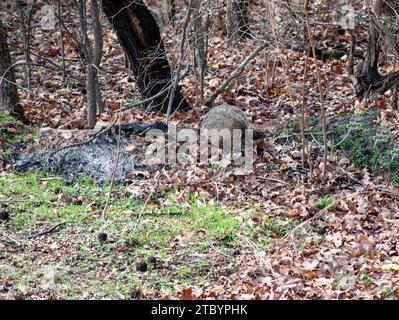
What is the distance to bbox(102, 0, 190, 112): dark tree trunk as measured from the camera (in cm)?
1005

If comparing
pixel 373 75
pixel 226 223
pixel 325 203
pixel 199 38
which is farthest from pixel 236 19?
pixel 226 223

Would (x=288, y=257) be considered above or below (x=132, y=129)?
below

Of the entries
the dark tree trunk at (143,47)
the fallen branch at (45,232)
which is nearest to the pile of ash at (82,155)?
the dark tree trunk at (143,47)

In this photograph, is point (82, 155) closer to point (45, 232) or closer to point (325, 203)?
point (45, 232)

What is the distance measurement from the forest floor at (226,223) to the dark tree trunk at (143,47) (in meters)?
0.38

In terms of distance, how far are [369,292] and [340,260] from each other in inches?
25.4

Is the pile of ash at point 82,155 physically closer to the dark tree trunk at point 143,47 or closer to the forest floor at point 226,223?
the forest floor at point 226,223

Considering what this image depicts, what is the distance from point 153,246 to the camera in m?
6.93

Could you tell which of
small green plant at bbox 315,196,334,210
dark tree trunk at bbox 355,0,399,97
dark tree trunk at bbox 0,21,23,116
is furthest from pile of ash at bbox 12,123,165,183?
dark tree trunk at bbox 355,0,399,97

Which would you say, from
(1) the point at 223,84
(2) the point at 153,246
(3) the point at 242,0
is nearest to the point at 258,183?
(2) the point at 153,246

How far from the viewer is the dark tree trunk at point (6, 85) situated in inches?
394

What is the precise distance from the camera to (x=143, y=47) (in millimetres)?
10258

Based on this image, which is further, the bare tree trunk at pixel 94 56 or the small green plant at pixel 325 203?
the bare tree trunk at pixel 94 56
